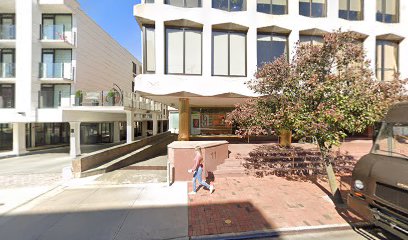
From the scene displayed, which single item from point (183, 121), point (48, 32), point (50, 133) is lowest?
point (50, 133)

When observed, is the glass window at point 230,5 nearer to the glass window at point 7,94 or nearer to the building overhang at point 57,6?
the building overhang at point 57,6

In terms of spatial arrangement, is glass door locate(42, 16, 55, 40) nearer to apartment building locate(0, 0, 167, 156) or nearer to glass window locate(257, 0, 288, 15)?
apartment building locate(0, 0, 167, 156)

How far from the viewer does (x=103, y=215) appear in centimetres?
580

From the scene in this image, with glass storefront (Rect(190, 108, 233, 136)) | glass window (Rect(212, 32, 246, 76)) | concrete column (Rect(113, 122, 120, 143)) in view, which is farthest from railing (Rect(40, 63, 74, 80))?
glass window (Rect(212, 32, 246, 76))

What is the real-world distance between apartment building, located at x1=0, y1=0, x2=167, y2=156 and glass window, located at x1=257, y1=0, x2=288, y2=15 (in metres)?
11.3

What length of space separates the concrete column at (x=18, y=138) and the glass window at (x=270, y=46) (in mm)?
20505

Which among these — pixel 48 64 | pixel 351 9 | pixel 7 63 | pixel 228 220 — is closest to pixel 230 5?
pixel 351 9

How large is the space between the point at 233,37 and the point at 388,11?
10.7 metres

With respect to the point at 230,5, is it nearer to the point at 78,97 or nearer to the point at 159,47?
the point at 159,47

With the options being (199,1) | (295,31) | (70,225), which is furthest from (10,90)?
(295,31)

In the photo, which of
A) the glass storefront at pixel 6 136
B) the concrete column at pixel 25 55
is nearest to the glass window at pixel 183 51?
the concrete column at pixel 25 55

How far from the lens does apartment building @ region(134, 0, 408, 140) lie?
37.6 feet

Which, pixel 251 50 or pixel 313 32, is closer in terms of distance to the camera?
pixel 251 50

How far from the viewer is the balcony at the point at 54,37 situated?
1842 centimetres
